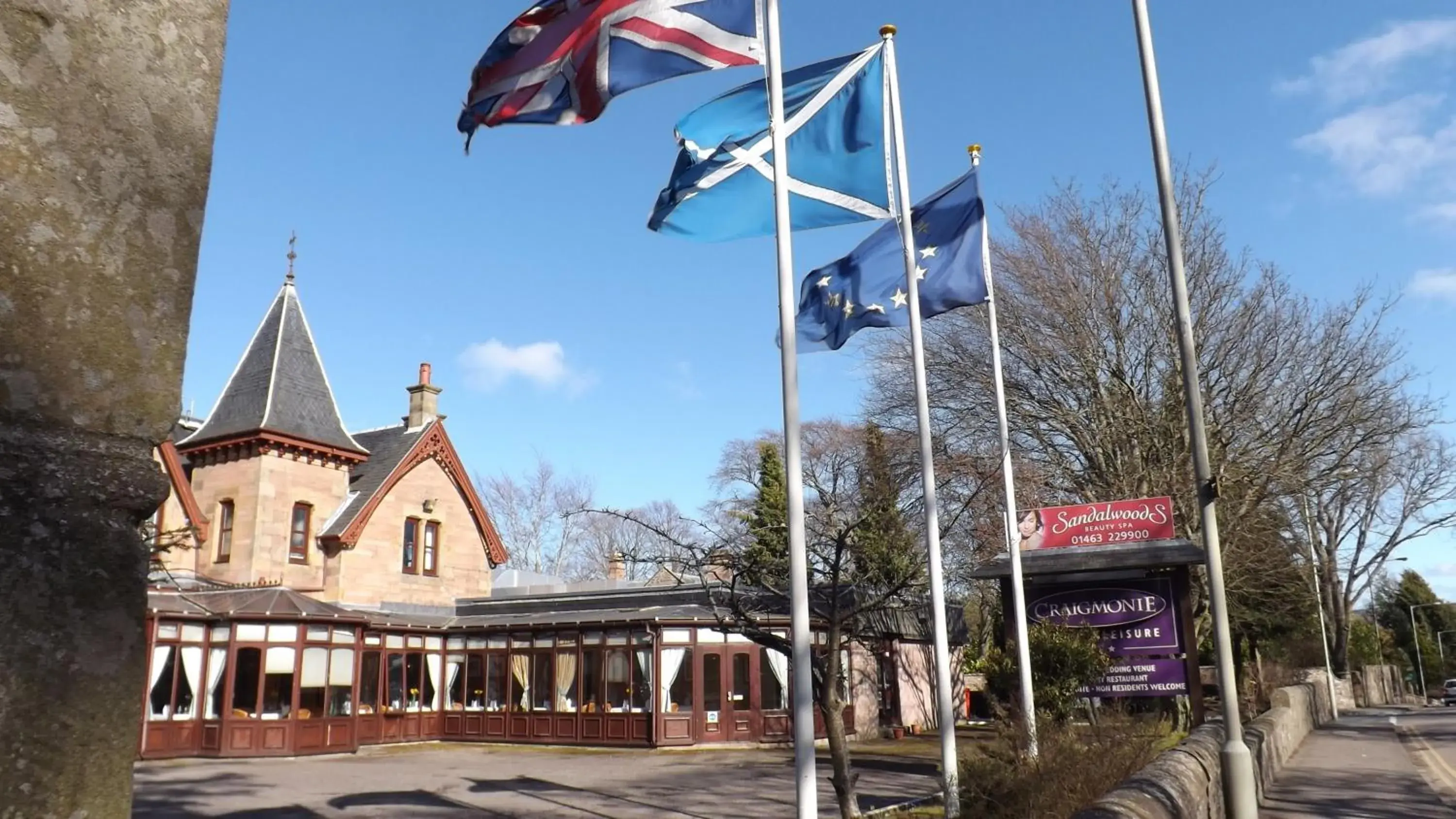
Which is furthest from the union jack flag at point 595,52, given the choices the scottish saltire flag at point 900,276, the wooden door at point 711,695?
the wooden door at point 711,695

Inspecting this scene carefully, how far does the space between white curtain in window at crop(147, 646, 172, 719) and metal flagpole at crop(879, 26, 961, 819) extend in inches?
843

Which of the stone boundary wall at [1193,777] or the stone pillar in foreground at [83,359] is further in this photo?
the stone boundary wall at [1193,777]

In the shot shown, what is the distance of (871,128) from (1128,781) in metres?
6.71

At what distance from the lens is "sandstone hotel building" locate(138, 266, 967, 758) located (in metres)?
26.7

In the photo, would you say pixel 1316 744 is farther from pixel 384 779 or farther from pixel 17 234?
pixel 17 234

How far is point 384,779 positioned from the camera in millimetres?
20922

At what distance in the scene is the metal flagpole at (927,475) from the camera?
448 inches

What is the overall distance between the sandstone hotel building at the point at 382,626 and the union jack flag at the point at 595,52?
17.6 metres

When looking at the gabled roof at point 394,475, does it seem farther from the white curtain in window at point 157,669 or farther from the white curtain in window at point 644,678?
the white curtain in window at point 644,678

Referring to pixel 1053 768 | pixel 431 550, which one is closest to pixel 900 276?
pixel 1053 768

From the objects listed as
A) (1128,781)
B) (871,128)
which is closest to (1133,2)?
(871,128)

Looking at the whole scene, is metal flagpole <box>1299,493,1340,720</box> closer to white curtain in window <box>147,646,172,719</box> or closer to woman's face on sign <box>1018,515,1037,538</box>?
woman's face on sign <box>1018,515,1037,538</box>

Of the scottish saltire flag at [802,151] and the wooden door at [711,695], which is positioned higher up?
the scottish saltire flag at [802,151]

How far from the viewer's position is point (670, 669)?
28.6m
